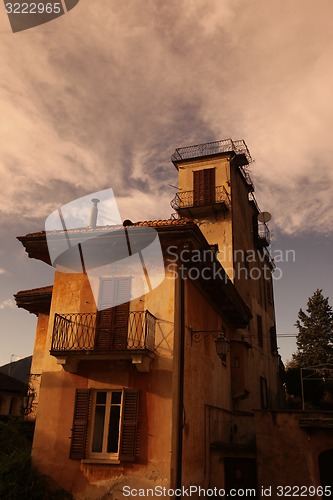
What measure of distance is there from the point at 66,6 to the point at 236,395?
15.4 meters

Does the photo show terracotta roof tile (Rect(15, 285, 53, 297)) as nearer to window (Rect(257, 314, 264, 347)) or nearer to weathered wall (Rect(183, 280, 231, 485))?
weathered wall (Rect(183, 280, 231, 485))

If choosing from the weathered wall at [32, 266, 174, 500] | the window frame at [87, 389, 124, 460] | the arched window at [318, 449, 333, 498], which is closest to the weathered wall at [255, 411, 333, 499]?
the arched window at [318, 449, 333, 498]

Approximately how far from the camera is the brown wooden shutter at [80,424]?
10477 mm

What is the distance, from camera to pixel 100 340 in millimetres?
11344

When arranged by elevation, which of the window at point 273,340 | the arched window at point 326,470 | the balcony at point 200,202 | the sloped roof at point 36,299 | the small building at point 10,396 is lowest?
the arched window at point 326,470

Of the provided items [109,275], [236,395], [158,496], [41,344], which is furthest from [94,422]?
[236,395]

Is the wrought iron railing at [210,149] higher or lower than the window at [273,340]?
higher

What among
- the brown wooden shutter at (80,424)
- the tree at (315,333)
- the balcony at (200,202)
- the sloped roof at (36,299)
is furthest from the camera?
the tree at (315,333)

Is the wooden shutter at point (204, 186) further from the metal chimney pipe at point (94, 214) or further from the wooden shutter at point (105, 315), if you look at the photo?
the wooden shutter at point (105, 315)

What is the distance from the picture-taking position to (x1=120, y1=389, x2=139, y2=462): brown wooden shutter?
10164 mm

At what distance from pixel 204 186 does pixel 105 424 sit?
15389 millimetres

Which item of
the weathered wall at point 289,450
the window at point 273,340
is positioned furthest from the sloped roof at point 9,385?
the weathered wall at point 289,450

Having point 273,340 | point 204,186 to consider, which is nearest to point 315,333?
point 273,340

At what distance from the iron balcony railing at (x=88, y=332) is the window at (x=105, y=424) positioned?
1.21m
